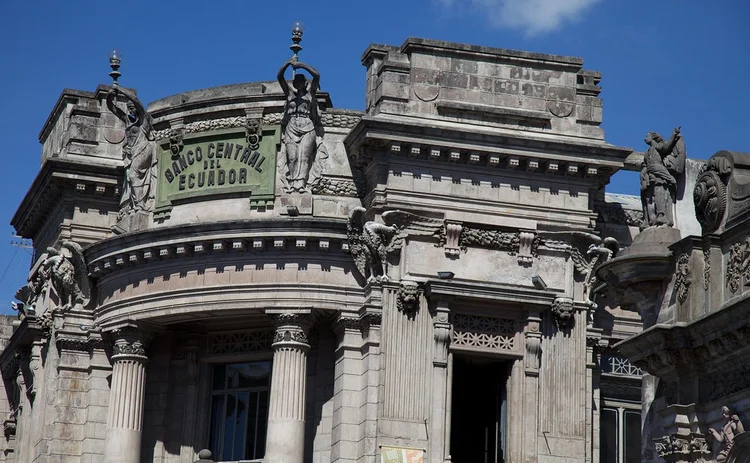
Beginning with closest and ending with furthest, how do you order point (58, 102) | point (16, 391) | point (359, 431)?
point (359, 431)
point (58, 102)
point (16, 391)

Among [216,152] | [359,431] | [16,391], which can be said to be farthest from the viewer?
[16,391]

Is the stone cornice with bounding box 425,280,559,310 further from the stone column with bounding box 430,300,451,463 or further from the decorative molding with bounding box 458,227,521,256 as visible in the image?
the decorative molding with bounding box 458,227,521,256

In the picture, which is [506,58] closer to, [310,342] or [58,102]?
[310,342]

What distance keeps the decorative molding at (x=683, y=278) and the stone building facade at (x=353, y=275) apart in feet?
34.9

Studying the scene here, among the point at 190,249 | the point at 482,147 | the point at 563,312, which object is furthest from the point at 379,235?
the point at 190,249

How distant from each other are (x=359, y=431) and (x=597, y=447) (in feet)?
19.3

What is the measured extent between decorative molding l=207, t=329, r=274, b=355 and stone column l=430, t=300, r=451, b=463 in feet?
15.0

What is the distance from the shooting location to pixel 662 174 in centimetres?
3412

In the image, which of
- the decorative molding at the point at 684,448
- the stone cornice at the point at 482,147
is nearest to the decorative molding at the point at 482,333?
the stone cornice at the point at 482,147

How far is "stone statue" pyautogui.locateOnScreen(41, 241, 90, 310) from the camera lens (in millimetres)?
47125

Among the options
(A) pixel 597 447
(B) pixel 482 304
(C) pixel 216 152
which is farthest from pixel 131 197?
(A) pixel 597 447

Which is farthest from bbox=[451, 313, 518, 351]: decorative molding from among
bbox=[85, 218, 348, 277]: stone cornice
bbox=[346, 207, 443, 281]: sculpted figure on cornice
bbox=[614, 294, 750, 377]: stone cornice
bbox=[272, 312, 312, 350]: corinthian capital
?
bbox=[614, 294, 750, 377]: stone cornice

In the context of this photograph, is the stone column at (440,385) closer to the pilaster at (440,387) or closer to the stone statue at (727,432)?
the pilaster at (440,387)

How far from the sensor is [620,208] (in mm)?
47125
